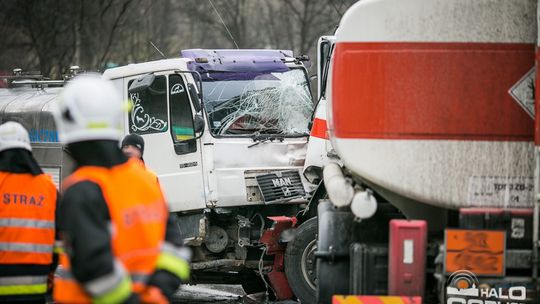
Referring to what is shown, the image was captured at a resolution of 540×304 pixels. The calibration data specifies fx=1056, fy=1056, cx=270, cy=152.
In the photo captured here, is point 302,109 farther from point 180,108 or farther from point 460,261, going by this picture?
point 460,261

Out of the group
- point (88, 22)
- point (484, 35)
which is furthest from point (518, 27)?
point (88, 22)

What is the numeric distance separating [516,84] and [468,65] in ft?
1.10

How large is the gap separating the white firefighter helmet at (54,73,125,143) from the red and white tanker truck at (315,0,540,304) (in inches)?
132

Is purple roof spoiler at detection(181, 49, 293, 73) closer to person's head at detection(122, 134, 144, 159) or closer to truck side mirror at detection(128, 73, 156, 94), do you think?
truck side mirror at detection(128, 73, 156, 94)

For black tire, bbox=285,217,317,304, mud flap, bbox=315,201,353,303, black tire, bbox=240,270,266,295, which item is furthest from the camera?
black tire, bbox=240,270,266,295

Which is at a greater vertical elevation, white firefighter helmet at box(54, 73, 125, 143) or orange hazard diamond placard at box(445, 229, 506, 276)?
white firefighter helmet at box(54, 73, 125, 143)

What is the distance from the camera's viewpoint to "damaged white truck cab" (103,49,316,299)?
11.1 metres

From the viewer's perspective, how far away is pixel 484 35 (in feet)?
22.7

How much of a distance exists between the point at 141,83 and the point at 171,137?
0.68 metres

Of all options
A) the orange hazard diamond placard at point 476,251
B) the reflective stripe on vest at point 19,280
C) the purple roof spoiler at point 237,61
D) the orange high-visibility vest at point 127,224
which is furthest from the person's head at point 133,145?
the orange high-visibility vest at point 127,224

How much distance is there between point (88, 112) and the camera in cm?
398

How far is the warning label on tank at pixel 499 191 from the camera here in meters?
6.95

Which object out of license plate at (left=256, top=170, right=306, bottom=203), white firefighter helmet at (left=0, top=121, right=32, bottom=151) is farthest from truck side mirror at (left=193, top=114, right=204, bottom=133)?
white firefighter helmet at (left=0, top=121, right=32, bottom=151)

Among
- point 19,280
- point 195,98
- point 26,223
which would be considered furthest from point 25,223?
point 195,98
